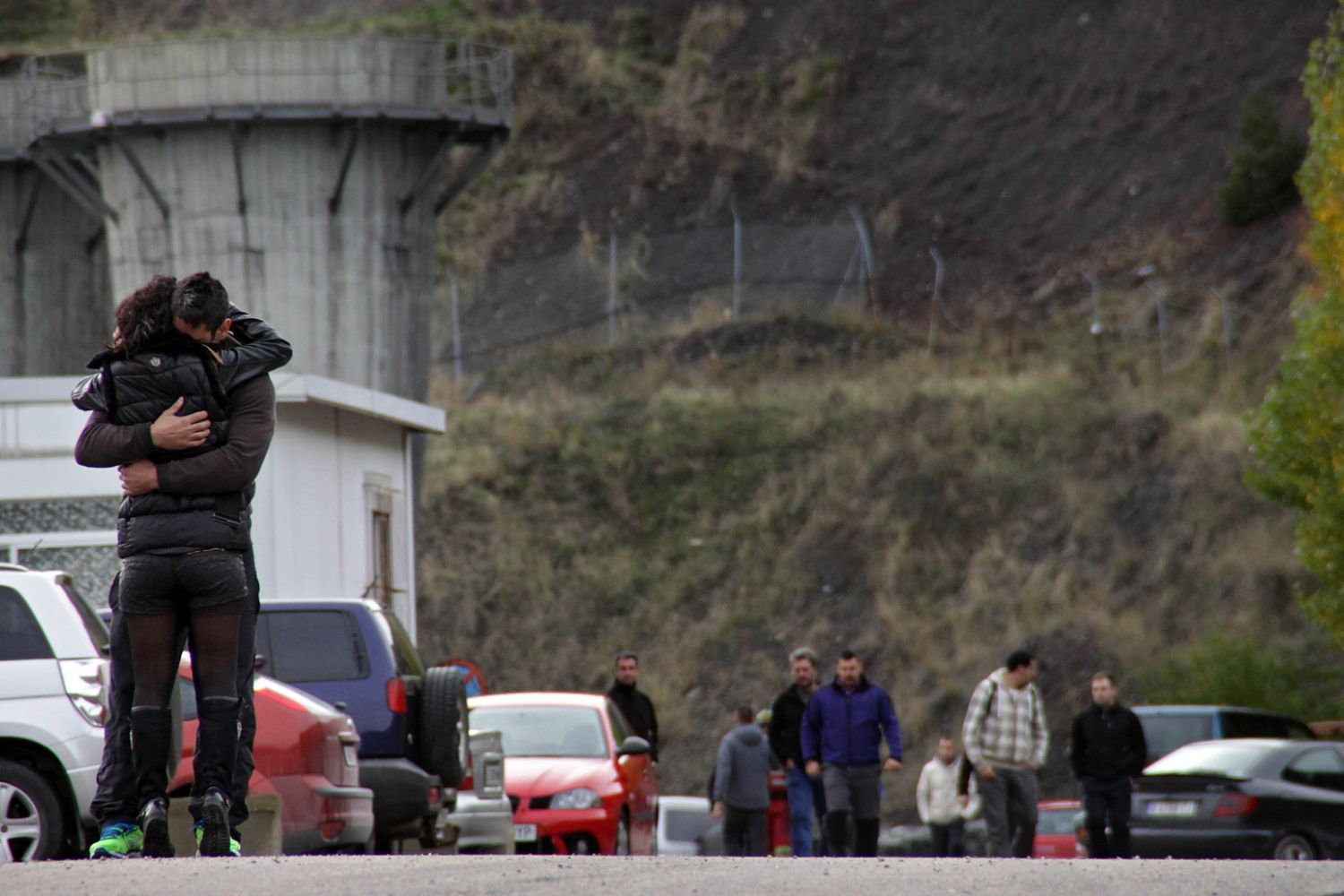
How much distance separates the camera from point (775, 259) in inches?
2106

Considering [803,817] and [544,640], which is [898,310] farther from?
[803,817]

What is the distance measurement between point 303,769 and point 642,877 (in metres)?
5.16

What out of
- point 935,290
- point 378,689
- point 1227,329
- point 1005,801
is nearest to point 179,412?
point 378,689

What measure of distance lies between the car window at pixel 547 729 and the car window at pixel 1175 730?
8886mm

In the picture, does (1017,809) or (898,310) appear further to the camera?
(898,310)

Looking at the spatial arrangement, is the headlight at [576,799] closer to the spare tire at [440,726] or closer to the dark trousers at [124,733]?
the spare tire at [440,726]

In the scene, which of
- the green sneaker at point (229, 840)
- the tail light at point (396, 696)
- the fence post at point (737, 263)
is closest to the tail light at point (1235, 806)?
the tail light at point (396, 696)

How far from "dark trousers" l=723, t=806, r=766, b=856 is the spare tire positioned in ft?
16.7

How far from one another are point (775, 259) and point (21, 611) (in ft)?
142

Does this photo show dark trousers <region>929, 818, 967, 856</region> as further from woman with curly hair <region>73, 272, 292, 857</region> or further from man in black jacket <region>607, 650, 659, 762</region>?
woman with curly hair <region>73, 272, 292, 857</region>

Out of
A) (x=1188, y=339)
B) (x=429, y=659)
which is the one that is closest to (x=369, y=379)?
(x=429, y=659)

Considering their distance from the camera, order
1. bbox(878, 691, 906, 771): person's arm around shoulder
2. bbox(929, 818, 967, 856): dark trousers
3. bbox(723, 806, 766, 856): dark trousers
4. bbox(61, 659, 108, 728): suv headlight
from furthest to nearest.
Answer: bbox(929, 818, 967, 856): dark trousers < bbox(723, 806, 766, 856): dark trousers < bbox(878, 691, 906, 771): person's arm around shoulder < bbox(61, 659, 108, 728): suv headlight

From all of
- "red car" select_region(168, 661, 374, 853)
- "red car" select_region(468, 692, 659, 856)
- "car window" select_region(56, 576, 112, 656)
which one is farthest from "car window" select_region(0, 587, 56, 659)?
"red car" select_region(468, 692, 659, 856)

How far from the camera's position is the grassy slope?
37.3 m
